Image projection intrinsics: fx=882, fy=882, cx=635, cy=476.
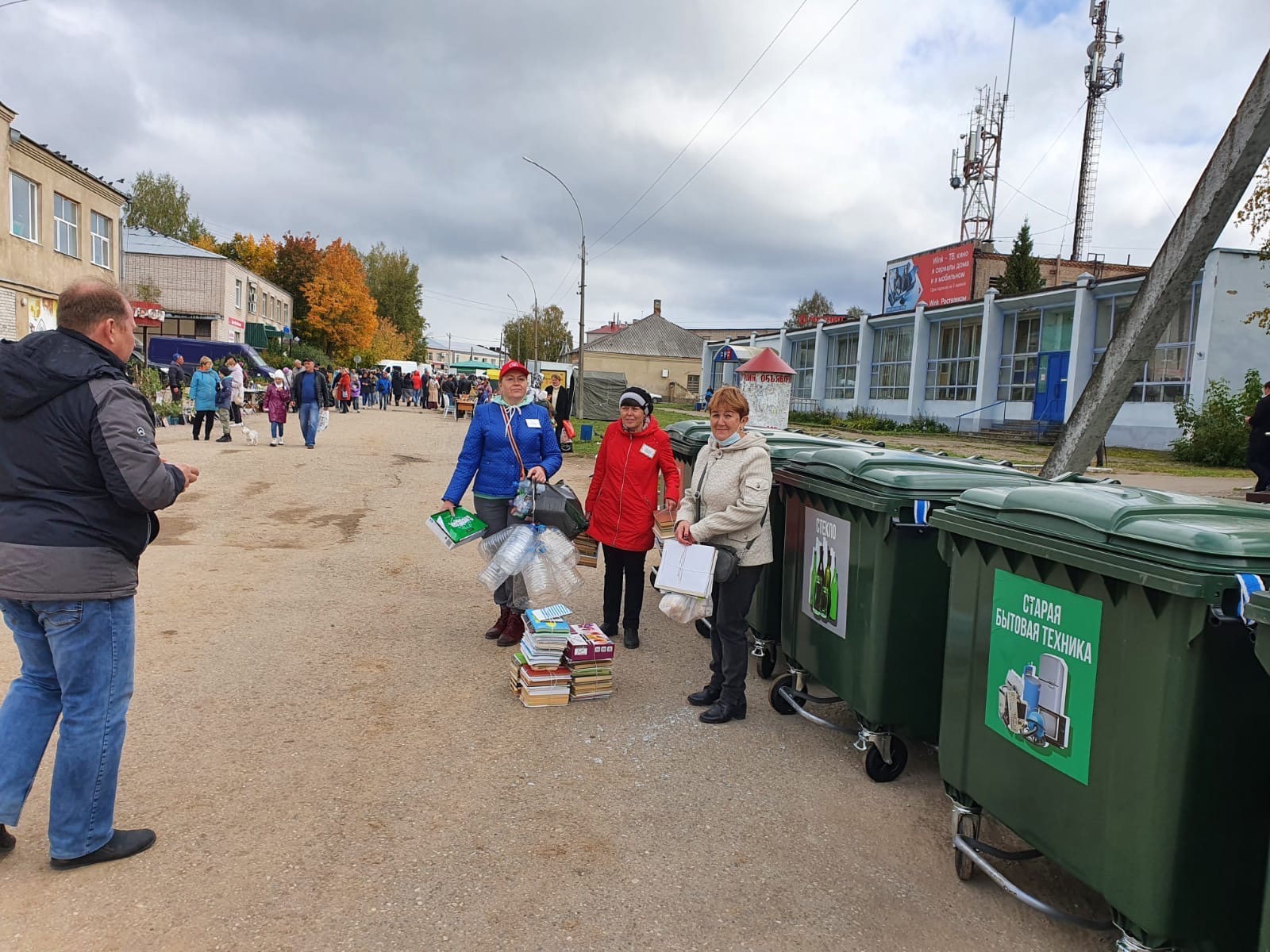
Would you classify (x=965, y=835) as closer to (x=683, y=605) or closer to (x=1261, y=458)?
(x=683, y=605)

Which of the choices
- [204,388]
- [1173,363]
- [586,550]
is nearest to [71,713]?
[586,550]

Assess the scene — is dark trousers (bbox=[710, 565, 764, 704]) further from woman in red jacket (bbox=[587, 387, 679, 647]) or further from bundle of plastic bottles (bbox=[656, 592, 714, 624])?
woman in red jacket (bbox=[587, 387, 679, 647])

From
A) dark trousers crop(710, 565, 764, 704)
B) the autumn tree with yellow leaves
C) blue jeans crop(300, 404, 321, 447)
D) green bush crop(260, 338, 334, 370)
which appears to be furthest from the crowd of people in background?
the autumn tree with yellow leaves

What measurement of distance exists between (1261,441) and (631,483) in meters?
11.3

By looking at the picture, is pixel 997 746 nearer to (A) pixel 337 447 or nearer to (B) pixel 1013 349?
(A) pixel 337 447

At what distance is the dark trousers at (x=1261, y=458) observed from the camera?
12.6 metres

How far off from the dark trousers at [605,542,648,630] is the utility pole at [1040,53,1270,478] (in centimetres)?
396

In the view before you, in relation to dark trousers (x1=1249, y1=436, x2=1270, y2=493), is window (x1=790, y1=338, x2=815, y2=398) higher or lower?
higher

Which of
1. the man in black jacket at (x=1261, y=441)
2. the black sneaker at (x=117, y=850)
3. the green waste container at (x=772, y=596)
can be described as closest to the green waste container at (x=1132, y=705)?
the green waste container at (x=772, y=596)

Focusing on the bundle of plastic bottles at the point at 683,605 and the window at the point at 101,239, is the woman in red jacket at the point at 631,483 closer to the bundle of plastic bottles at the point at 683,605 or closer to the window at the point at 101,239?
the bundle of plastic bottles at the point at 683,605

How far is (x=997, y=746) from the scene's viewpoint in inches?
123

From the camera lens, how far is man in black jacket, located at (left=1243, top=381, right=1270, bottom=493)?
12.5 m

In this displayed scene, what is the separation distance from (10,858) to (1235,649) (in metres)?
3.96

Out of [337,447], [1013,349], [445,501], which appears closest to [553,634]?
[445,501]
